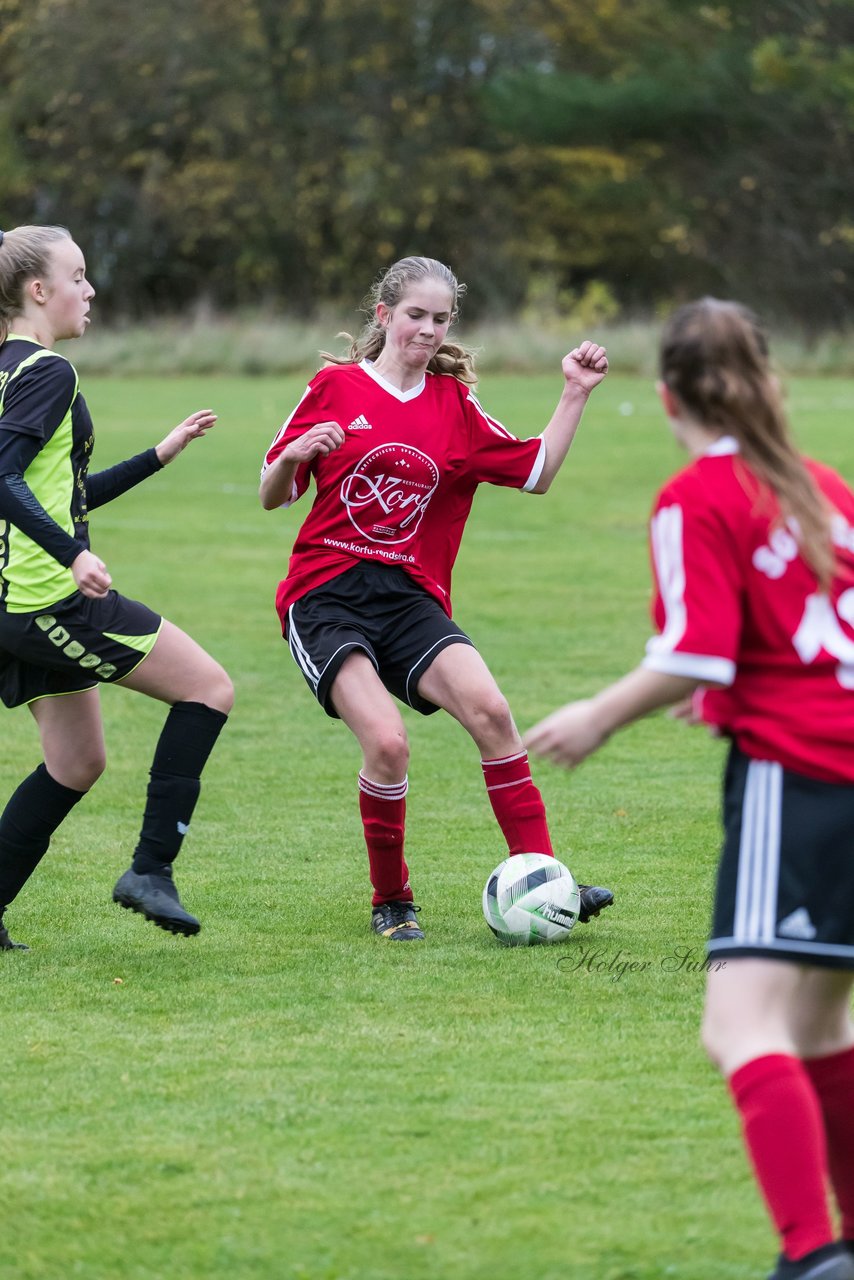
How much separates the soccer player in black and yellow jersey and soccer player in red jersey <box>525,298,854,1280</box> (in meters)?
1.97

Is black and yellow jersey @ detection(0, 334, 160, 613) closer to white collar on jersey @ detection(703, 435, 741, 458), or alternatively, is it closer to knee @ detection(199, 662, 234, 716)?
knee @ detection(199, 662, 234, 716)

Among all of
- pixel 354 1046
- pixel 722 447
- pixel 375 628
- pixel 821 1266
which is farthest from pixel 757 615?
pixel 375 628

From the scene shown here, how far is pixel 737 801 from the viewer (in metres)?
2.88

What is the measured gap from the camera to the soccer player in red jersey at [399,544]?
514cm

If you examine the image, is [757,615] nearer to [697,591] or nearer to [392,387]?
[697,591]

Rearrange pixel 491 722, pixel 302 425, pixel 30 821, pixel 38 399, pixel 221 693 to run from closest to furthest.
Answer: pixel 38 399 < pixel 221 693 < pixel 30 821 < pixel 491 722 < pixel 302 425

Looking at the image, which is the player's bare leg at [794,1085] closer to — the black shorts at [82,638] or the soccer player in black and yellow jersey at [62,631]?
the soccer player in black and yellow jersey at [62,631]

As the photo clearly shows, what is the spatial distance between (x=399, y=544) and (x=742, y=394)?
2535 mm

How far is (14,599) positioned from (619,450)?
17.0m

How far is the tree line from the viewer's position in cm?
4247

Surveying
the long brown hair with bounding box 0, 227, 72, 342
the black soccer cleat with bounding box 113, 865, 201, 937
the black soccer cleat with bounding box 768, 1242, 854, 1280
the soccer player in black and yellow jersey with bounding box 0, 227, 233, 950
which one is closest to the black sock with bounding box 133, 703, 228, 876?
the soccer player in black and yellow jersey with bounding box 0, 227, 233, 950

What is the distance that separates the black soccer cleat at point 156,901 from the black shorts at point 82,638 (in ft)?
1.75

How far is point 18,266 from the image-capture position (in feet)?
15.6

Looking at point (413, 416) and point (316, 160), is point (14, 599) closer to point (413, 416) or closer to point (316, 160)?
point (413, 416)
